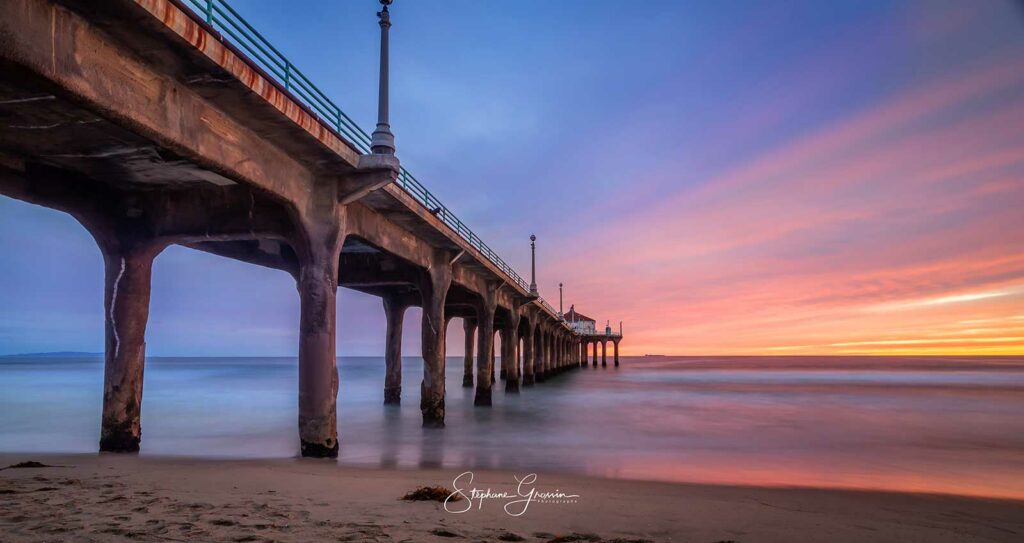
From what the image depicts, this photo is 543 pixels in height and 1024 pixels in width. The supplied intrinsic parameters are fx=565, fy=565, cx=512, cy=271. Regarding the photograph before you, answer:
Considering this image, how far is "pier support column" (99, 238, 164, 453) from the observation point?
38.5 ft

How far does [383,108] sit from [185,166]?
406 cm

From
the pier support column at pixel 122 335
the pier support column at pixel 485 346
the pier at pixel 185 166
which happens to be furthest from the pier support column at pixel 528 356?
the pier support column at pixel 122 335

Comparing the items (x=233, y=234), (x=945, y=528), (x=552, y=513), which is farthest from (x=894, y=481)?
(x=233, y=234)

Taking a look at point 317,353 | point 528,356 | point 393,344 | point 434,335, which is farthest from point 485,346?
point 528,356

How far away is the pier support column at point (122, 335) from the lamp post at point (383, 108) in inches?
204

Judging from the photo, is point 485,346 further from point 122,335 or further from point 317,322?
point 122,335

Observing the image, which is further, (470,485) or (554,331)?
(554,331)

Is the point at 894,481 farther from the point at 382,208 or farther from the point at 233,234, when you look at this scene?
the point at 233,234

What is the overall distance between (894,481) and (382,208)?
517 inches

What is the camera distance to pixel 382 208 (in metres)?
14.3

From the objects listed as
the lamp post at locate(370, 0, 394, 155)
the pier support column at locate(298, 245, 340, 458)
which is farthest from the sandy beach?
the lamp post at locate(370, 0, 394, 155)

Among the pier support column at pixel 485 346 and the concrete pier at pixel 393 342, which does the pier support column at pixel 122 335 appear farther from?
the pier support column at pixel 485 346

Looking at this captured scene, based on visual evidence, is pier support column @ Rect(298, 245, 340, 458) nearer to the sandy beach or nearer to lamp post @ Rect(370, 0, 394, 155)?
the sandy beach

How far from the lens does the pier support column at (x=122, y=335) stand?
462 inches
